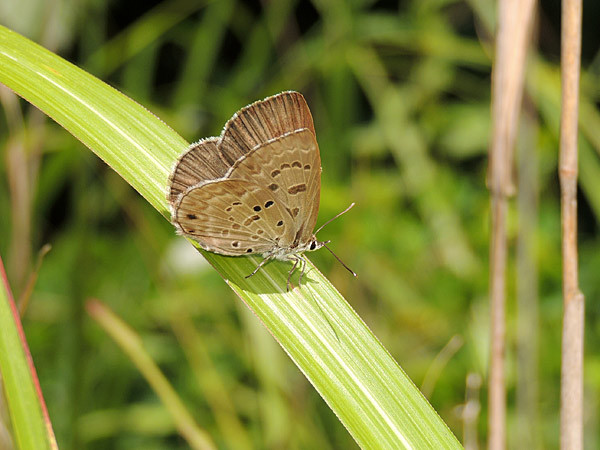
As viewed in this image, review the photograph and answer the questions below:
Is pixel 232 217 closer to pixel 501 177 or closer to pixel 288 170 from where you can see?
pixel 288 170

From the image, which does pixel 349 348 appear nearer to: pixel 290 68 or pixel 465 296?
pixel 465 296

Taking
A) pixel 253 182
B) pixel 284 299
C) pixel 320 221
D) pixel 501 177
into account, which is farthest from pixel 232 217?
pixel 320 221

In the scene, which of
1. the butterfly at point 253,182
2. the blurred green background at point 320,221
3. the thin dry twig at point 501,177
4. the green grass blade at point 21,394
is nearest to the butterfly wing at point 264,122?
the butterfly at point 253,182

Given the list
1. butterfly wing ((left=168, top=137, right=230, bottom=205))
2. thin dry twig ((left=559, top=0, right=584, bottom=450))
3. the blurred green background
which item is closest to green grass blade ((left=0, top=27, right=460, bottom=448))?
butterfly wing ((left=168, top=137, right=230, bottom=205))

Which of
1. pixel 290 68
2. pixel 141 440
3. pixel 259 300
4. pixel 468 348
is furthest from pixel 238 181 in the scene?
pixel 290 68

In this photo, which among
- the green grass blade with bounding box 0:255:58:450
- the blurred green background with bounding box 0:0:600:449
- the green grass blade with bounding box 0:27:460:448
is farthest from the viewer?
the blurred green background with bounding box 0:0:600:449

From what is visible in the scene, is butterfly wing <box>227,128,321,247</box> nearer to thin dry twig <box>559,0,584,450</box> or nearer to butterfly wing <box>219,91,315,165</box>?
butterfly wing <box>219,91,315,165</box>

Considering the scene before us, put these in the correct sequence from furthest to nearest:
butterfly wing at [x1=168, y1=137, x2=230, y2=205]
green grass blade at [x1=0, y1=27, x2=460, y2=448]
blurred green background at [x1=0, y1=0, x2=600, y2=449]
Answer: blurred green background at [x1=0, y1=0, x2=600, y2=449] → butterfly wing at [x1=168, y1=137, x2=230, y2=205] → green grass blade at [x1=0, y1=27, x2=460, y2=448]
